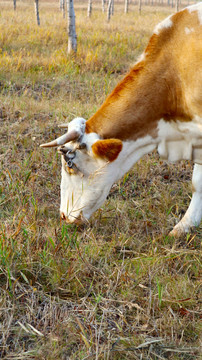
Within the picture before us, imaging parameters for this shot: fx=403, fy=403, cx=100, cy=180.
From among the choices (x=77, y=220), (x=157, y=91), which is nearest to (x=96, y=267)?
(x=77, y=220)

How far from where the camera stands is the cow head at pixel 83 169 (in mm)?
2932

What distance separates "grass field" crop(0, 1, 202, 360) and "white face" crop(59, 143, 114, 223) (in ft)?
0.61

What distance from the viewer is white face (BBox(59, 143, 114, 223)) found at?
10.2 feet

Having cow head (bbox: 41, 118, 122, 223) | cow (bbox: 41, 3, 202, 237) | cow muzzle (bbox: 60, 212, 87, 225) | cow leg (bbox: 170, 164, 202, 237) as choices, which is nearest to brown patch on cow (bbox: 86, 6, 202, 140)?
cow (bbox: 41, 3, 202, 237)

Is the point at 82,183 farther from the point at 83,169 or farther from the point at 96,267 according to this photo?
the point at 96,267

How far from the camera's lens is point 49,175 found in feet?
14.4

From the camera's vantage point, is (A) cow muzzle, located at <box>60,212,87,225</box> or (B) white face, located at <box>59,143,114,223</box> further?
(A) cow muzzle, located at <box>60,212,87,225</box>

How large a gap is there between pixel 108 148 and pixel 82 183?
0.43 meters

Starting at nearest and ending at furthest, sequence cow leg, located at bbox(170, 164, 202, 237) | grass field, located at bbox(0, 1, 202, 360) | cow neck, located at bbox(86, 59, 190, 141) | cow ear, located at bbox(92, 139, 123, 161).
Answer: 1. grass field, located at bbox(0, 1, 202, 360)
2. cow ear, located at bbox(92, 139, 123, 161)
3. cow neck, located at bbox(86, 59, 190, 141)
4. cow leg, located at bbox(170, 164, 202, 237)

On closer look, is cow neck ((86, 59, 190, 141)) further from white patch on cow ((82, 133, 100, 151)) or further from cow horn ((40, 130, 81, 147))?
cow horn ((40, 130, 81, 147))

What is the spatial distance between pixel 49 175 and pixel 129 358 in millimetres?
2470

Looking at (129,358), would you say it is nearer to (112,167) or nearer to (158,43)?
(112,167)

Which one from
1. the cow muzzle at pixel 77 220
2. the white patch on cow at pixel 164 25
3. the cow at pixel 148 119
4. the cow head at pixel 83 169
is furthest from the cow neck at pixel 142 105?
the cow muzzle at pixel 77 220

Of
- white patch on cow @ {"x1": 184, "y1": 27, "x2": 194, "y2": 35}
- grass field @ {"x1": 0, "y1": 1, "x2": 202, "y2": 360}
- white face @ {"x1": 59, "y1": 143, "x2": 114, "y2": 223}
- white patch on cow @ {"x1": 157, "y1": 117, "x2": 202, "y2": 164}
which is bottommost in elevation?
grass field @ {"x1": 0, "y1": 1, "x2": 202, "y2": 360}
